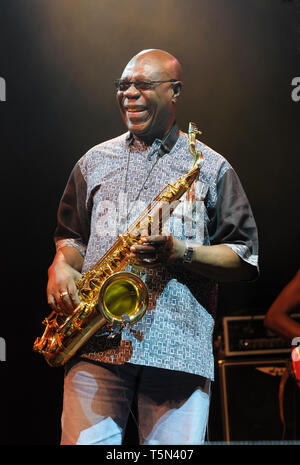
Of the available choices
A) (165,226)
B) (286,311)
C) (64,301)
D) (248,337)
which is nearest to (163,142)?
(165,226)

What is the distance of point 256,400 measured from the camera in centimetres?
359

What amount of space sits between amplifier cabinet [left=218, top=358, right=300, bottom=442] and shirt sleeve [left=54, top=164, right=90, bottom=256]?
155cm

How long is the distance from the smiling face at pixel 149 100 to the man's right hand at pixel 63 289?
2.13 feet

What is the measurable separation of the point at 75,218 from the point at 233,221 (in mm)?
702

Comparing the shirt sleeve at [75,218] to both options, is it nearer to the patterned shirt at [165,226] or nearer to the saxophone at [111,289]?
the patterned shirt at [165,226]

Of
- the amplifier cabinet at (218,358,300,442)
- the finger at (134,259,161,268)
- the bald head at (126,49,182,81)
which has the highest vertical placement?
the bald head at (126,49,182,81)

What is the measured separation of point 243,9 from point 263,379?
7.05 feet

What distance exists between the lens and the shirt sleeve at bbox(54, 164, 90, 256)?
2.56 metres

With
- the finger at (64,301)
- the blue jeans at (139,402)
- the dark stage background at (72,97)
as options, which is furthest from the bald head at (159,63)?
the blue jeans at (139,402)

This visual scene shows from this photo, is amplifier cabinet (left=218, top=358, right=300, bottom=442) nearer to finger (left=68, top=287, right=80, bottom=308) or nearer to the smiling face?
finger (left=68, top=287, right=80, bottom=308)

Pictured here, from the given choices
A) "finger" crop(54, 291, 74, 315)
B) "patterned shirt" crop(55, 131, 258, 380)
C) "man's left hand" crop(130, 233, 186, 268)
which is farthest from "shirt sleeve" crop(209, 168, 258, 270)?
"finger" crop(54, 291, 74, 315)

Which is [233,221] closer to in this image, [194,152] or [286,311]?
[194,152]
